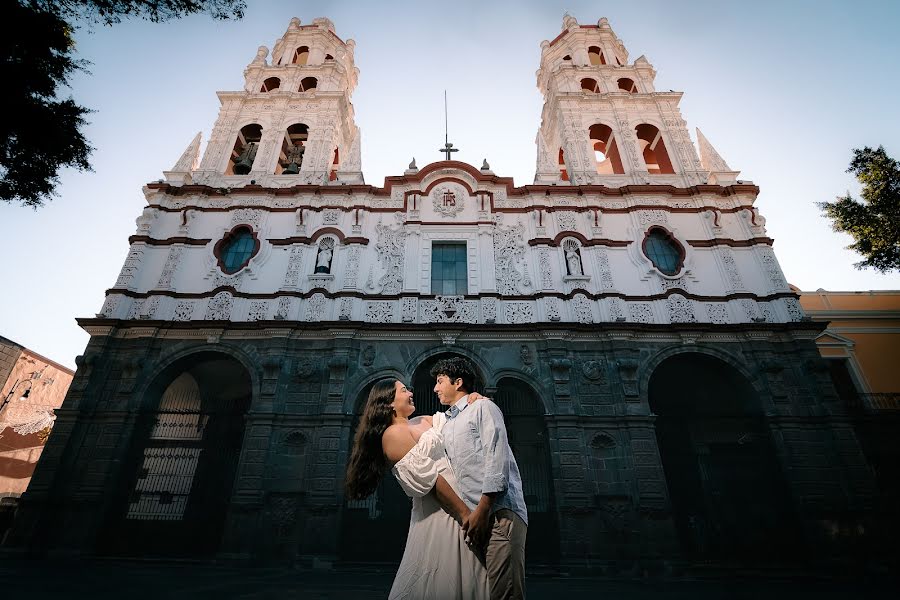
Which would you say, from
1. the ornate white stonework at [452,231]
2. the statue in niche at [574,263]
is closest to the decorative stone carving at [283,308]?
the ornate white stonework at [452,231]

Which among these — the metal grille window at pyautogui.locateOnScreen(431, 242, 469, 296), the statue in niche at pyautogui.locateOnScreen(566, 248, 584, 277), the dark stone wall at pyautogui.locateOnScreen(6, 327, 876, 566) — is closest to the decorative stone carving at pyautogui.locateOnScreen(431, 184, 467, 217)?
the metal grille window at pyautogui.locateOnScreen(431, 242, 469, 296)

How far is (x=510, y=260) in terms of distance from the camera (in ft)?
43.5

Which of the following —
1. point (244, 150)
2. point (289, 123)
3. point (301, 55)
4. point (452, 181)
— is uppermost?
point (301, 55)

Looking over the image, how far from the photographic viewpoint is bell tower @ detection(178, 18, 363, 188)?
15344 millimetres

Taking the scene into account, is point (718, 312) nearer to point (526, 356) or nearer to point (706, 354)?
point (706, 354)

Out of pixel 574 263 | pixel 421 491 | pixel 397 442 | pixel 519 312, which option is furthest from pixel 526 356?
pixel 421 491

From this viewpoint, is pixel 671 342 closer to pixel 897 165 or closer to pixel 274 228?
pixel 897 165

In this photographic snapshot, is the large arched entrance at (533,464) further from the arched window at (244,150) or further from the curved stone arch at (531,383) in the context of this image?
the arched window at (244,150)

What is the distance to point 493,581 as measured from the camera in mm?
2459

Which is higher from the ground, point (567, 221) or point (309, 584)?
point (567, 221)

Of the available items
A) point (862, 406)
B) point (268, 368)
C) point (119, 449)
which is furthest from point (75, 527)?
point (862, 406)

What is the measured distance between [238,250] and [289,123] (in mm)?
6535

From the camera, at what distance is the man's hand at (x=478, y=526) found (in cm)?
245

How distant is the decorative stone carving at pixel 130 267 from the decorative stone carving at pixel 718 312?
17609 mm
